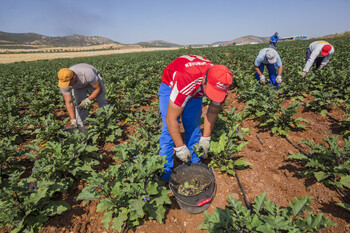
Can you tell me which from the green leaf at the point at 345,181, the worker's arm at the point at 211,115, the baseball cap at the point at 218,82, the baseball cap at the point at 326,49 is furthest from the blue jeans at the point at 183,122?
the baseball cap at the point at 326,49

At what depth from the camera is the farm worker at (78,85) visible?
3.92 metres

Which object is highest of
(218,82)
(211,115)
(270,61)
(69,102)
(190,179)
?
(218,82)

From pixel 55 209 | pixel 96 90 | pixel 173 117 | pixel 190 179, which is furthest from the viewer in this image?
pixel 96 90

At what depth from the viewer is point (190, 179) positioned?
3150 mm

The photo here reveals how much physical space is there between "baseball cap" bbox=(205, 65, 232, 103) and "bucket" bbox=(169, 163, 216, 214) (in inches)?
54.1

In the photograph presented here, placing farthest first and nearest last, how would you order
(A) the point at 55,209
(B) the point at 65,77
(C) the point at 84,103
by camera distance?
(C) the point at 84,103 < (B) the point at 65,77 < (A) the point at 55,209

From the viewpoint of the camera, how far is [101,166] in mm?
3967

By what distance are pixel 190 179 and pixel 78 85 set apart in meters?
3.86

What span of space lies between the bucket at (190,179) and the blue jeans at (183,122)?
304 millimetres

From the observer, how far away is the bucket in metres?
2.55

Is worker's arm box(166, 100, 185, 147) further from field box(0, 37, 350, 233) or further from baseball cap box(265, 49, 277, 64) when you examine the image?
baseball cap box(265, 49, 277, 64)

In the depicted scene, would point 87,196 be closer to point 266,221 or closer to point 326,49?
point 266,221

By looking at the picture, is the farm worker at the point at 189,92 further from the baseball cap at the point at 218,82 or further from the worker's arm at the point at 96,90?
the worker's arm at the point at 96,90

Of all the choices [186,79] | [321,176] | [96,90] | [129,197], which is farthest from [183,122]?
[96,90]
